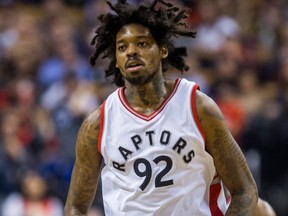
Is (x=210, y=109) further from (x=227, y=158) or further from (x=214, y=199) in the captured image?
(x=214, y=199)

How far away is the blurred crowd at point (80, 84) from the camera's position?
922 centimetres

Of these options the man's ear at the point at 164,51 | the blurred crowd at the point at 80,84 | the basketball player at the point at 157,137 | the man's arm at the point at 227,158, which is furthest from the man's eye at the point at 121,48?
the blurred crowd at the point at 80,84

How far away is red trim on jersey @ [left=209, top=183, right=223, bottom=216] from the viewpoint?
17.3ft

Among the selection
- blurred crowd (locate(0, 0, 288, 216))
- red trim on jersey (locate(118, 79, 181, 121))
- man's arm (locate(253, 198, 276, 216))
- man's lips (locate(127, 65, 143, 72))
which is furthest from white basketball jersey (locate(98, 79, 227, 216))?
blurred crowd (locate(0, 0, 288, 216))

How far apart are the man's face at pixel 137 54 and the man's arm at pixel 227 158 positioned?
327 millimetres

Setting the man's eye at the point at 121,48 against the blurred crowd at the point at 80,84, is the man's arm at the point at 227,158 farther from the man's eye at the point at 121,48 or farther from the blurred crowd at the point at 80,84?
the blurred crowd at the point at 80,84

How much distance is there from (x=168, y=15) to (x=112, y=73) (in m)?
0.50

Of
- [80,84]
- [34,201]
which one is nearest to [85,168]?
[34,201]

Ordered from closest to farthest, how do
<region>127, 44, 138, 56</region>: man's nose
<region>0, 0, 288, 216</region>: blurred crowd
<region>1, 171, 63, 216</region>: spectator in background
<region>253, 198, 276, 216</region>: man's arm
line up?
<region>127, 44, 138, 56</region>: man's nose < <region>253, 198, 276, 216</region>: man's arm < <region>1, 171, 63, 216</region>: spectator in background < <region>0, 0, 288, 216</region>: blurred crowd

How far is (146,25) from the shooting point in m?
5.10

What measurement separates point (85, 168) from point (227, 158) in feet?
2.83

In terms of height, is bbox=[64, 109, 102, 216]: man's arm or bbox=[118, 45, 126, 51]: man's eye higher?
bbox=[118, 45, 126, 51]: man's eye

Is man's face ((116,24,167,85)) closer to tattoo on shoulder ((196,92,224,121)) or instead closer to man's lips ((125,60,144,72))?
man's lips ((125,60,144,72))

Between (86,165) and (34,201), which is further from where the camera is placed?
(34,201)
